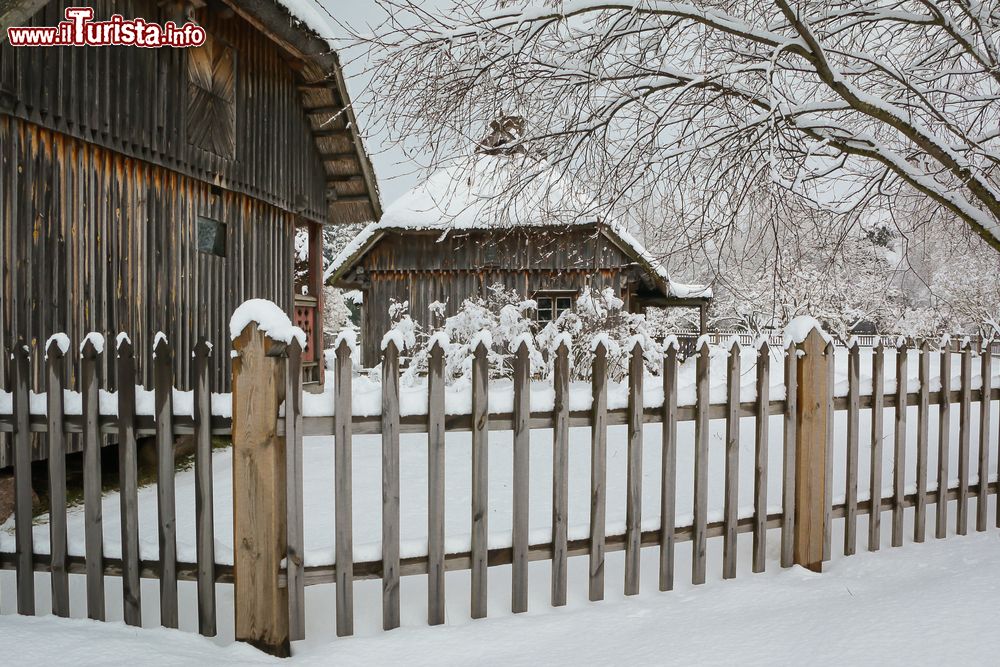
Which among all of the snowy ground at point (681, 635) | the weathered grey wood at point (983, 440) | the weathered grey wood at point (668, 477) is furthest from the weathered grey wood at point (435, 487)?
the weathered grey wood at point (983, 440)

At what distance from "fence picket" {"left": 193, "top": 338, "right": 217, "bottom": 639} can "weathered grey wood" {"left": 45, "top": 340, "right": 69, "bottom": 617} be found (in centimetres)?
79

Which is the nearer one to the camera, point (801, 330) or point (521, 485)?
point (521, 485)

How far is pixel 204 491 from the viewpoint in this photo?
3.03m

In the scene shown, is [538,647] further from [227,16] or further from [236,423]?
[227,16]

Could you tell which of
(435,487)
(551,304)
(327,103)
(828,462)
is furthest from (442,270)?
(435,487)

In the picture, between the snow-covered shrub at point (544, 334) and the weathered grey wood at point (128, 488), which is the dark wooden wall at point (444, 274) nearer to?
the snow-covered shrub at point (544, 334)

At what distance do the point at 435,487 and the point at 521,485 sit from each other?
1.46 ft

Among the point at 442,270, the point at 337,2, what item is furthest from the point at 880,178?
the point at 442,270

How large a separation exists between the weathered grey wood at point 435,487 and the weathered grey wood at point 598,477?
2.58 ft

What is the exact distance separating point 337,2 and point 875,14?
352cm

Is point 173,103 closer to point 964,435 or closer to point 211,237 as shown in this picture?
point 211,237

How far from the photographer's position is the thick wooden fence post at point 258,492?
2.83 meters

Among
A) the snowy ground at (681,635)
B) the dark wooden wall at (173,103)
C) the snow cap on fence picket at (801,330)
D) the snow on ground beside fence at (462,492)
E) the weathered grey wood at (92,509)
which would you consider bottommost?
the snow on ground beside fence at (462,492)

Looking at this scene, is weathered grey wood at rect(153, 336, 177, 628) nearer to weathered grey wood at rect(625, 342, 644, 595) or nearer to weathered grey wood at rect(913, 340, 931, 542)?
weathered grey wood at rect(625, 342, 644, 595)
